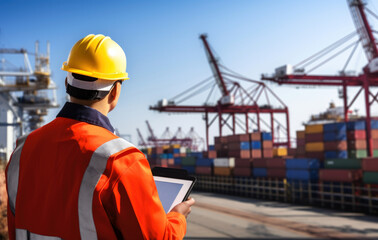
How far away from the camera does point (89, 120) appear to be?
5.00 ft

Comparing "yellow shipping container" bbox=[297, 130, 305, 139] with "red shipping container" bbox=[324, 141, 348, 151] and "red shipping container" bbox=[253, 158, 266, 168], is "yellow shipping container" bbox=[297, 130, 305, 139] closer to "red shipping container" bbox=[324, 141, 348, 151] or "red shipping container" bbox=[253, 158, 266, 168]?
"red shipping container" bbox=[253, 158, 266, 168]

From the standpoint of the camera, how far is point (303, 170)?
A: 24.7 metres

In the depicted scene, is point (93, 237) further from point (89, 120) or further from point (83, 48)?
point (83, 48)

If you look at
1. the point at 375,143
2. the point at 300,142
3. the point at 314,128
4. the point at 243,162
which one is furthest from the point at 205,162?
the point at 375,143

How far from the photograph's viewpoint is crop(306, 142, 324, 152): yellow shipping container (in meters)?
27.1

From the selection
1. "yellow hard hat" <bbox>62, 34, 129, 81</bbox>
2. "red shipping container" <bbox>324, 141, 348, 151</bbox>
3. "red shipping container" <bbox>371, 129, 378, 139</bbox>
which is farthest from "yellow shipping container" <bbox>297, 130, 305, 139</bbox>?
"yellow hard hat" <bbox>62, 34, 129, 81</bbox>

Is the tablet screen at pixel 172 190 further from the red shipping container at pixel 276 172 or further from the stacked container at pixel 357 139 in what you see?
the stacked container at pixel 357 139

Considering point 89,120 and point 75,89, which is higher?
point 75,89

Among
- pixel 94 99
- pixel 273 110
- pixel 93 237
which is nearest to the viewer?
pixel 93 237

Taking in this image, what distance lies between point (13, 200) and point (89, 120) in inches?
22.8

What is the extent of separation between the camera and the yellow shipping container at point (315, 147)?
27078 millimetres

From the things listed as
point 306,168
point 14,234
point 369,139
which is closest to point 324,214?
point 306,168

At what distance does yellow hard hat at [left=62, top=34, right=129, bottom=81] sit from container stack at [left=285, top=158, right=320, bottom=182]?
24.3m

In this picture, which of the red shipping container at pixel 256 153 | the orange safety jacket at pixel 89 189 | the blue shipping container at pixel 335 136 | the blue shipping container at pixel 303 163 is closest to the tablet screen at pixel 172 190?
the orange safety jacket at pixel 89 189
